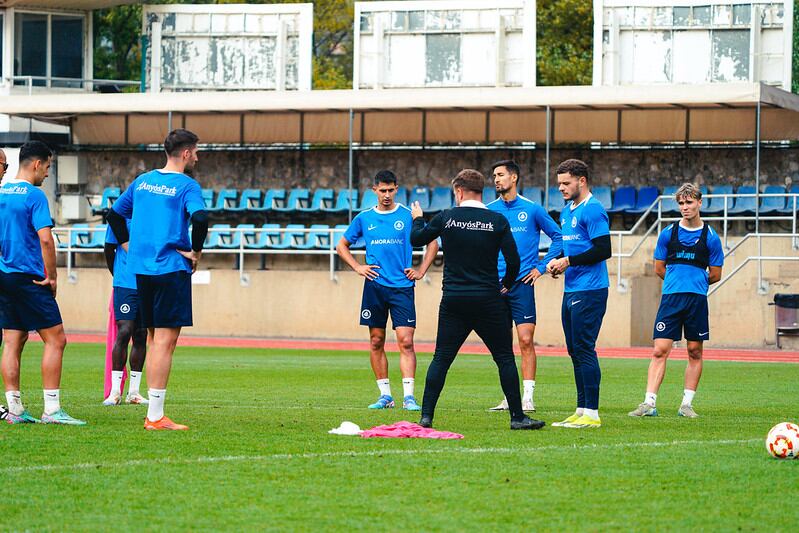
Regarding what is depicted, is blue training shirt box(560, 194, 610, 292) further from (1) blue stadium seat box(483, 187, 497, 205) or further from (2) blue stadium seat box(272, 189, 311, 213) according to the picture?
(2) blue stadium seat box(272, 189, 311, 213)

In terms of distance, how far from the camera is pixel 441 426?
1077 centimetres

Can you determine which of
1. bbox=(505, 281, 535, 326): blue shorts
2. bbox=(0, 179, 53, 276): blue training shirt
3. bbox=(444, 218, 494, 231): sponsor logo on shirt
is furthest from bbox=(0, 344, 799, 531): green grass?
bbox=(444, 218, 494, 231): sponsor logo on shirt

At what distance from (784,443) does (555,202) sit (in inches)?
941

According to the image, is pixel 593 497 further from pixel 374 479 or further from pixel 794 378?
pixel 794 378

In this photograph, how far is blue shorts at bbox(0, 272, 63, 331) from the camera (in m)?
10.5

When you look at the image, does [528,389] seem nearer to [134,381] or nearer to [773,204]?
[134,381]

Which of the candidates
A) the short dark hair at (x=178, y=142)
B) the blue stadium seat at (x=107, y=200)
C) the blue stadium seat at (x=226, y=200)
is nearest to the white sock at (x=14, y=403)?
the short dark hair at (x=178, y=142)

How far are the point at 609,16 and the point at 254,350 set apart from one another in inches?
680

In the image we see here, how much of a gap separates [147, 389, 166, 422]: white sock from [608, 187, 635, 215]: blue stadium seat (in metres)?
23.0

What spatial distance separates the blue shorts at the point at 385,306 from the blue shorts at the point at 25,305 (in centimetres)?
345

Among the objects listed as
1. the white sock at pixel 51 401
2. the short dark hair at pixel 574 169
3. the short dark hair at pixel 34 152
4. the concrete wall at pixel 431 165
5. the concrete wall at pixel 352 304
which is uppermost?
the concrete wall at pixel 431 165

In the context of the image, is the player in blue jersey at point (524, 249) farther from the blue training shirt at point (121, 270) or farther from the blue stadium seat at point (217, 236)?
the blue stadium seat at point (217, 236)

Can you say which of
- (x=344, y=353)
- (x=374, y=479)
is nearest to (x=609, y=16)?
(x=344, y=353)

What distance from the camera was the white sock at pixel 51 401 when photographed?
10.6m
